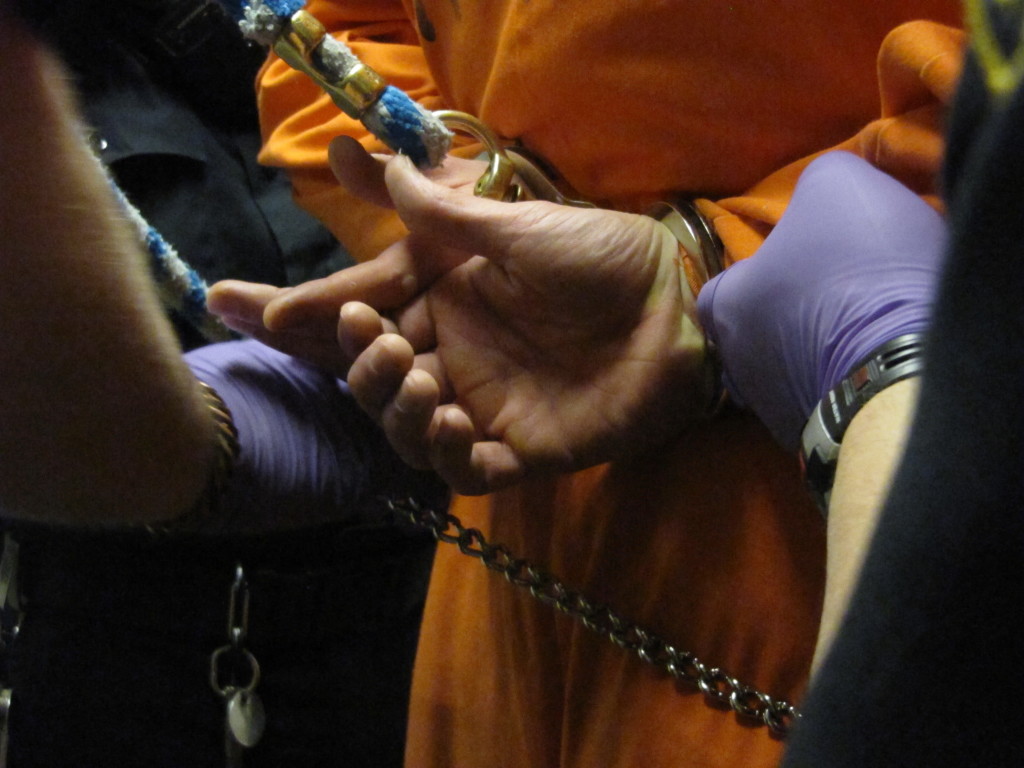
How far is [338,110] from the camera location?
21.4 inches

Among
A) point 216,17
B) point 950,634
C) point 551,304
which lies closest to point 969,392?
point 950,634

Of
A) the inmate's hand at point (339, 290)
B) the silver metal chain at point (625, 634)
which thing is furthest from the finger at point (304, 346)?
the silver metal chain at point (625, 634)

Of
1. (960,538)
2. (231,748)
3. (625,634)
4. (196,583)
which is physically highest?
(960,538)

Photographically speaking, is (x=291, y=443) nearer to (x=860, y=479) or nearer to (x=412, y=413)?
(x=412, y=413)

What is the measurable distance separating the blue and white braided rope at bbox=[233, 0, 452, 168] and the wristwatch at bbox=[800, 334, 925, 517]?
0.22m

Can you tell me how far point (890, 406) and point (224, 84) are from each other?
63 centimetres

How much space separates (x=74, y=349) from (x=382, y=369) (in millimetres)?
138

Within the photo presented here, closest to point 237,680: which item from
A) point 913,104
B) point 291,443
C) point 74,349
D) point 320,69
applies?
point 291,443

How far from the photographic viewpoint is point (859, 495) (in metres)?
0.29

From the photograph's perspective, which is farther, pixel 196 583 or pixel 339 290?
pixel 196 583

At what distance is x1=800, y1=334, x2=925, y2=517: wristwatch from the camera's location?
0.30 metres

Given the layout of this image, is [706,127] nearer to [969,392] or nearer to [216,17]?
[969,392]

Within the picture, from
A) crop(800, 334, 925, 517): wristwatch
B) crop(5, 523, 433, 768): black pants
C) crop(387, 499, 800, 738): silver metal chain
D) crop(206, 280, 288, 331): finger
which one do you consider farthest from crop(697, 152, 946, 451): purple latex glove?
crop(5, 523, 433, 768): black pants

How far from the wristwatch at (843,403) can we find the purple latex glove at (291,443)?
0.94 ft
